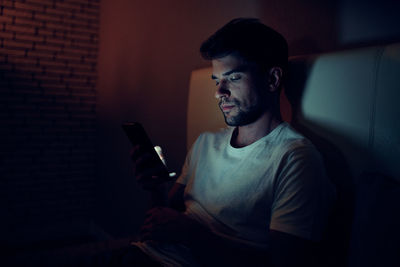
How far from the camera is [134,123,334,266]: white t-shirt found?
105 cm

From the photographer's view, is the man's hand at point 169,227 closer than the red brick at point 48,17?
Yes

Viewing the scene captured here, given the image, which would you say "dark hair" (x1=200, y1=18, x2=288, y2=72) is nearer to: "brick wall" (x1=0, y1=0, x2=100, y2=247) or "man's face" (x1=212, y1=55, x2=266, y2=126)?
"man's face" (x1=212, y1=55, x2=266, y2=126)

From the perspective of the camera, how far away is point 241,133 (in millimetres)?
1477

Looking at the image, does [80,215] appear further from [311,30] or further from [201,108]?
[311,30]

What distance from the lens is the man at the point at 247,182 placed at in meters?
1.05

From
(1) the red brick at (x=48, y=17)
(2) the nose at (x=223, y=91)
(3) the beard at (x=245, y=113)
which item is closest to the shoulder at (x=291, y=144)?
(3) the beard at (x=245, y=113)

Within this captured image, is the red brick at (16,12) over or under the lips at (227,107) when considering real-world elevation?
over

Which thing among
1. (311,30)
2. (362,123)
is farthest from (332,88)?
(311,30)

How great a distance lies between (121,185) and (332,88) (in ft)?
8.11

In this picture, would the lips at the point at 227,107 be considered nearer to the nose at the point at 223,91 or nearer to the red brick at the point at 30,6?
the nose at the point at 223,91

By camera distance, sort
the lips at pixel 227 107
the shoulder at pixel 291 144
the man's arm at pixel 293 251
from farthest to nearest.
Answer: the lips at pixel 227 107
the shoulder at pixel 291 144
the man's arm at pixel 293 251

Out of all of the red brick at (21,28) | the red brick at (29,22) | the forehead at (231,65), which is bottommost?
the forehead at (231,65)

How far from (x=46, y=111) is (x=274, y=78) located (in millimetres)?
3100

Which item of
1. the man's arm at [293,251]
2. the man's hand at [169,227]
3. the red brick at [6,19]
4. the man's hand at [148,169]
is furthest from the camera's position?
the red brick at [6,19]
